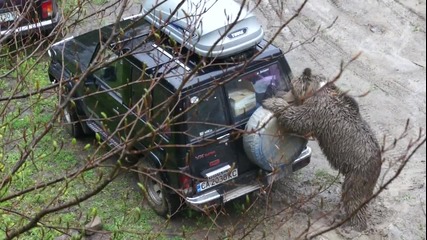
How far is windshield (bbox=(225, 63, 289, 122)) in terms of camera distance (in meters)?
7.73

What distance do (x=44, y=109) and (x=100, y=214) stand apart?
2.45 meters

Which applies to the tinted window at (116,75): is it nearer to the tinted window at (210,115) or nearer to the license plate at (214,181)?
the tinted window at (210,115)

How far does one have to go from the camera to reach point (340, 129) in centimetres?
770

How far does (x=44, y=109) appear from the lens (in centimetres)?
1040

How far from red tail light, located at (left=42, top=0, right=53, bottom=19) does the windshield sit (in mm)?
4685

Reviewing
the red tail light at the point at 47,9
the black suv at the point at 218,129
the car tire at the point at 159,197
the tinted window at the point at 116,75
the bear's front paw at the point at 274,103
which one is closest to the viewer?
the black suv at the point at 218,129

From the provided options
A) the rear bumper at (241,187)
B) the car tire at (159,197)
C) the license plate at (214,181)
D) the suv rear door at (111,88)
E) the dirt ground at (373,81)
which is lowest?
the dirt ground at (373,81)

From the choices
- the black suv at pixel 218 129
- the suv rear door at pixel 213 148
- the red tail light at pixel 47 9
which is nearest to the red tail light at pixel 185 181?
the black suv at pixel 218 129

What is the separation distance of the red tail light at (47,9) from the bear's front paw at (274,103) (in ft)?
16.3

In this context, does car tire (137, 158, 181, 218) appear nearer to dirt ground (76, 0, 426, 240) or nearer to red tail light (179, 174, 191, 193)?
red tail light (179, 174, 191, 193)

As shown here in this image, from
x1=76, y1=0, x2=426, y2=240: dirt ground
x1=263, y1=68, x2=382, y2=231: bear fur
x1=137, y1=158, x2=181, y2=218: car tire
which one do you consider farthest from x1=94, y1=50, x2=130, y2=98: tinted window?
x1=76, y1=0, x2=426, y2=240: dirt ground

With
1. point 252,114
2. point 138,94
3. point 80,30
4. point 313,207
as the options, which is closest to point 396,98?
point 313,207

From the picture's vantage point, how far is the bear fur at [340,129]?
7.69m

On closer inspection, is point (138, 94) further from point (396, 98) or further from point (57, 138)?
point (396, 98)
